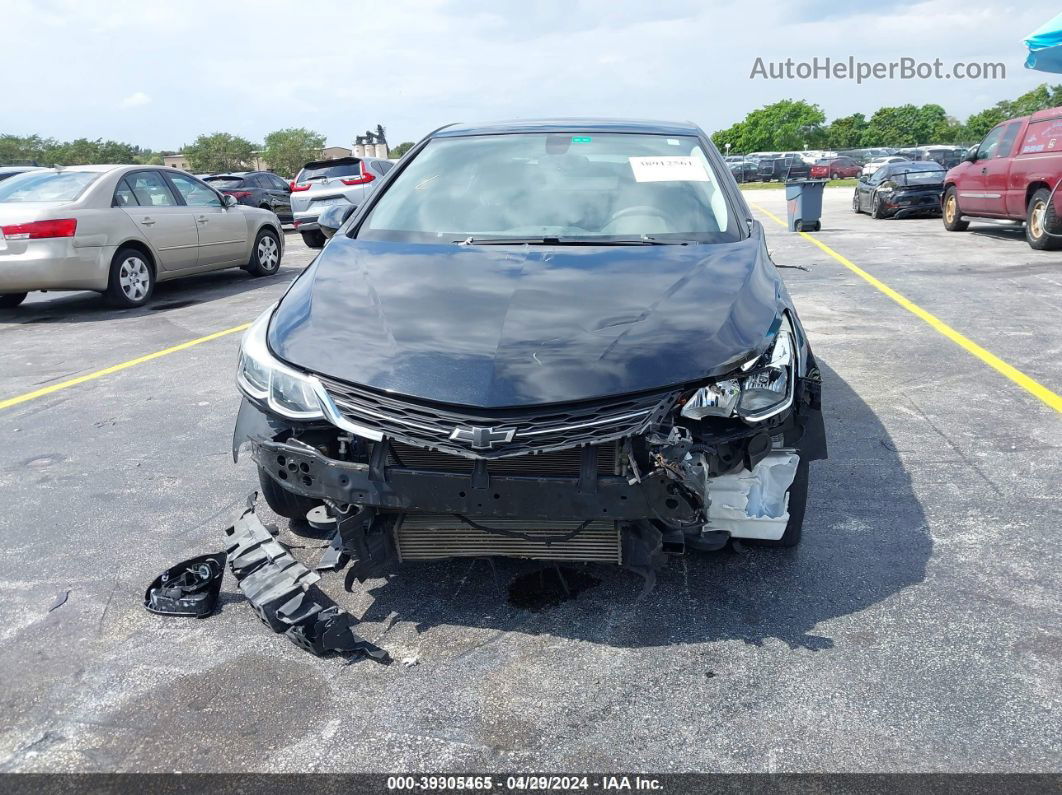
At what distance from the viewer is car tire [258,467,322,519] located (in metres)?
3.55

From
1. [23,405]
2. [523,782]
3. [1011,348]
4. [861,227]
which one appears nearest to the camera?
[523,782]

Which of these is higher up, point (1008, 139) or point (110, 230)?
point (1008, 139)

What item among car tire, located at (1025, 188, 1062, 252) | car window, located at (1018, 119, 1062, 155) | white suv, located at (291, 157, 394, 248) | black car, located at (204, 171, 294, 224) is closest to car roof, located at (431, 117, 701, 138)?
car tire, located at (1025, 188, 1062, 252)

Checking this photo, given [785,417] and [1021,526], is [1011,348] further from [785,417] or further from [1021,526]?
[785,417]

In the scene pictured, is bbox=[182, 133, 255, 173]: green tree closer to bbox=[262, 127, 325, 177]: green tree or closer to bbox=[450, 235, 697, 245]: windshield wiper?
bbox=[262, 127, 325, 177]: green tree

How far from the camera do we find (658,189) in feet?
13.4

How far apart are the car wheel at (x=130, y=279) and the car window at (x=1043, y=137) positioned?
466 inches

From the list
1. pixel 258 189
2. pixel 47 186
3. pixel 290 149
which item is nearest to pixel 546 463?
pixel 47 186

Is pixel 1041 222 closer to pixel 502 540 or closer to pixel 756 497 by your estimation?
pixel 756 497

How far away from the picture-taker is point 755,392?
281 cm

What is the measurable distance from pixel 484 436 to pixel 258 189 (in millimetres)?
18901

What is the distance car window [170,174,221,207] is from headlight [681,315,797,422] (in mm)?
9573

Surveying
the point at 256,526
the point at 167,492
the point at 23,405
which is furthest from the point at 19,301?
the point at 256,526

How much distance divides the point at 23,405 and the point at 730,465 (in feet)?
16.6
